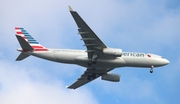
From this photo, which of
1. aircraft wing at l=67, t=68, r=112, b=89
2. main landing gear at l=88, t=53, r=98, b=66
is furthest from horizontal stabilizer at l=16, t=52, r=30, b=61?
aircraft wing at l=67, t=68, r=112, b=89

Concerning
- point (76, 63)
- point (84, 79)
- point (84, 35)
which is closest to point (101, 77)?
point (84, 79)

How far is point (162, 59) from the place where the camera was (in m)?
83.8

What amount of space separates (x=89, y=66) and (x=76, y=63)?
252 centimetres

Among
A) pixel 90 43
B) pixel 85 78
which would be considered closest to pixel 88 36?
pixel 90 43

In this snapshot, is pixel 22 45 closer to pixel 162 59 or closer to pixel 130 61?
pixel 130 61

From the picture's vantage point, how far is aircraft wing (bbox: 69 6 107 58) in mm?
72544

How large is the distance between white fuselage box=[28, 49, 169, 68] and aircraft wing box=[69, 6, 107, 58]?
2251 millimetres

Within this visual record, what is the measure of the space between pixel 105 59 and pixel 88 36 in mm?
6470

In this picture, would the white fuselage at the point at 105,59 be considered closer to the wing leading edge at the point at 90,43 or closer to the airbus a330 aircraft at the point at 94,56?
the airbus a330 aircraft at the point at 94,56

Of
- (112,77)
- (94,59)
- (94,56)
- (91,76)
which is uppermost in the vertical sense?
(94,56)

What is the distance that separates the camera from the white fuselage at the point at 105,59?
81.0m

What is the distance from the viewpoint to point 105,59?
80.9m

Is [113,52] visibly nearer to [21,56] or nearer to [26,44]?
[26,44]

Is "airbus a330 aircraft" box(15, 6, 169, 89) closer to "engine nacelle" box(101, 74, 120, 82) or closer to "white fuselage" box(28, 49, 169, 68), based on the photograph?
"white fuselage" box(28, 49, 169, 68)
